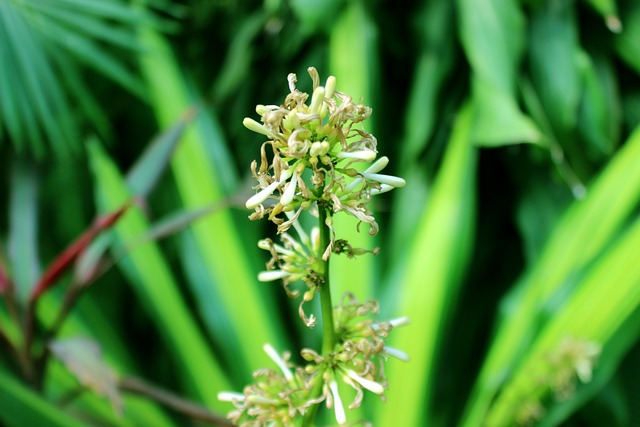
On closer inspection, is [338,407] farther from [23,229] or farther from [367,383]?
[23,229]

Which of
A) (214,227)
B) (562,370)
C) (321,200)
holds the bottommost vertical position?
(562,370)

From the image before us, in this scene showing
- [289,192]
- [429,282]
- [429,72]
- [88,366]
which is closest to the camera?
[289,192]

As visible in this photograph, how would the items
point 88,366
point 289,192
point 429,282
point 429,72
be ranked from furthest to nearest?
point 429,72, point 429,282, point 88,366, point 289,192

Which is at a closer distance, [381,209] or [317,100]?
[317,100]

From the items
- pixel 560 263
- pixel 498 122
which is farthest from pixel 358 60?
pixel 560 263

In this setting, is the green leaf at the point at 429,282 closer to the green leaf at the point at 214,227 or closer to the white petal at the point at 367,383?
the green leaf at the point at 214,227

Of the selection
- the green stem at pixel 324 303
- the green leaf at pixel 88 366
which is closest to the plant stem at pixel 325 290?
the green stem at pixel 324 303
